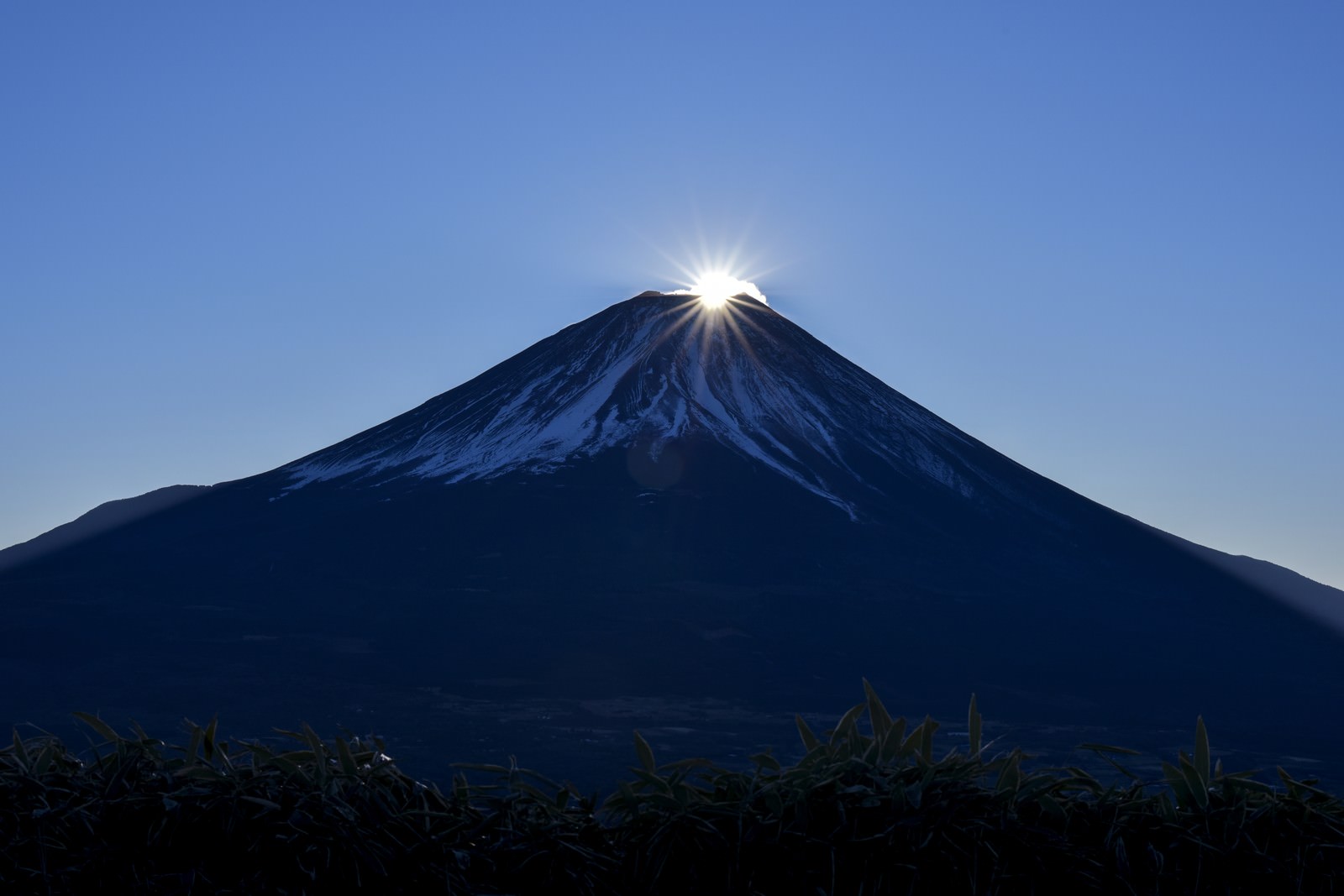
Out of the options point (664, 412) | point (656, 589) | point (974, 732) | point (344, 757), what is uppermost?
Answer: point (664, 412)

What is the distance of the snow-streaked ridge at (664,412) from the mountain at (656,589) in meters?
0.40

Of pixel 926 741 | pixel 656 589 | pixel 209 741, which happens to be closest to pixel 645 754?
pixel 926 741

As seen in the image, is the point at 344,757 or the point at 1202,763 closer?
the point at 344,757

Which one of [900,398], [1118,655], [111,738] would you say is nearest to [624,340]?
[900,398]

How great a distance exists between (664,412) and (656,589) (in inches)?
1349

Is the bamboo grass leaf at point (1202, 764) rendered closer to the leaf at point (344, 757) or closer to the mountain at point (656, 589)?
the leaf at point (344, 757)

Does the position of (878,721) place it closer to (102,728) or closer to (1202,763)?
(1202,763)

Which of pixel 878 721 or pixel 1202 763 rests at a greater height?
pixel 878 721

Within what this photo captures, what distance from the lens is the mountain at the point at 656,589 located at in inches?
3509

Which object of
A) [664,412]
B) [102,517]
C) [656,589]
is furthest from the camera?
[102,517]

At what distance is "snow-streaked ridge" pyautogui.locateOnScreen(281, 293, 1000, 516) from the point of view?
137375 millimetres

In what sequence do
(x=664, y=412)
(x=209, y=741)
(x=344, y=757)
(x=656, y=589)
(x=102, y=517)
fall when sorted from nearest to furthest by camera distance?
(x=344, y=757) < (x=209, y=741) < (x=656, y=589) < (x=664, y=412) < (x=102, y=517)

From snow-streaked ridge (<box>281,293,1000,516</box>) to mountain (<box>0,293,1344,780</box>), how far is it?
40 centimetres

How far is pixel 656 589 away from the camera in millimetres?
112000
